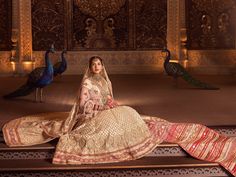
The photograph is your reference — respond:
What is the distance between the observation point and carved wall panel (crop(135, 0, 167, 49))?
39.0 ft

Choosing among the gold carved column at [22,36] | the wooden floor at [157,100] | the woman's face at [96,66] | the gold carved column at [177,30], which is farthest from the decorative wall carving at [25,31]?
the woman's face at [96,66]

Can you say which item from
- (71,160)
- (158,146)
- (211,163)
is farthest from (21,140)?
(211,163)

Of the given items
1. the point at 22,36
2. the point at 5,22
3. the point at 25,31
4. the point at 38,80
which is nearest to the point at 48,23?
the point at 25,31

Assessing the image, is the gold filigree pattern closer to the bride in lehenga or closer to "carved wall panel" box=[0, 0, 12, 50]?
"carved wall panel" box=[0, 0, 12, 50]

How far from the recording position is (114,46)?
39.5 feet

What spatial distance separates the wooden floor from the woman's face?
114 cm

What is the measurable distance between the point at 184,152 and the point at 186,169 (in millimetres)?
286

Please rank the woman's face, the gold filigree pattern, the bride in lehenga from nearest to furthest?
the bride in lehenga
the woman's face
the gold filigree pattern

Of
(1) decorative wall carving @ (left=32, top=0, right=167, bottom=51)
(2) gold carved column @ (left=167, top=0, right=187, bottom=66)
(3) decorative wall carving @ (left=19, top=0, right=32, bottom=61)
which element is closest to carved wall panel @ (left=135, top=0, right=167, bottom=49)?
(1) decorative wall carving @ (left=32, top=0, right=167, bottom=51)

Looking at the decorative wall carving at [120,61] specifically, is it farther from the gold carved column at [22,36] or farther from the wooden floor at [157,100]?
the wooden floor at [157,100]

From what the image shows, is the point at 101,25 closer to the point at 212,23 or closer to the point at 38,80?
the point at 212,23

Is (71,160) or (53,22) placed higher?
(53,22)

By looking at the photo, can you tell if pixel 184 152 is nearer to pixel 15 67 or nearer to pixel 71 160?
pixel 71 160

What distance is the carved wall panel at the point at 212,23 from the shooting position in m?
11.7
